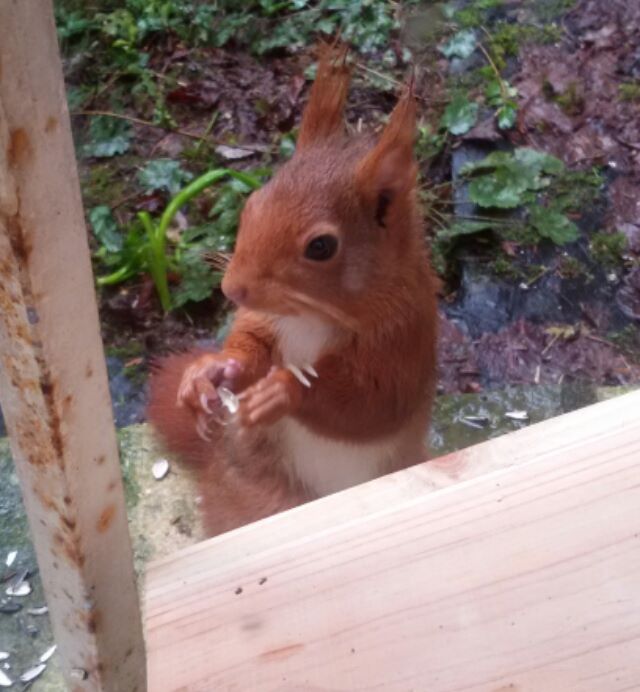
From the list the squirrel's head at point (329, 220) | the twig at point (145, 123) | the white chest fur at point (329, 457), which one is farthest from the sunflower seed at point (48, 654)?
the twig at point (145, 123)

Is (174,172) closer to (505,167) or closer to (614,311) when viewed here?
(505,167)

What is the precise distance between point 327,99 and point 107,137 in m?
1.45

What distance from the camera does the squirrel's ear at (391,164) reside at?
130 centimetres

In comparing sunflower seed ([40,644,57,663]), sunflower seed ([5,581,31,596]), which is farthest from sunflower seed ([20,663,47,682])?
sunflower seed ([5,581,31,596])

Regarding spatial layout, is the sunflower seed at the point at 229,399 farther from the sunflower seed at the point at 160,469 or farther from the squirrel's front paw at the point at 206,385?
the sunflower seed at the point at 160,469

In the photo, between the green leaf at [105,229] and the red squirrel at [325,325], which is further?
the green leaf at [105,229]

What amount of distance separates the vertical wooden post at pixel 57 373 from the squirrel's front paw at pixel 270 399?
30cm

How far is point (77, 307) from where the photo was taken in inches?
32.8

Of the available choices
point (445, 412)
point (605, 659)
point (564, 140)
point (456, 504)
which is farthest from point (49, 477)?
point (564, 140)

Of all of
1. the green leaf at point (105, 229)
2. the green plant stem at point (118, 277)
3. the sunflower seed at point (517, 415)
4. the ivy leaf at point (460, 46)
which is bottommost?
the green plant stem at point (118, 277)

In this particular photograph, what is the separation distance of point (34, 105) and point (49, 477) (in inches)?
14.1

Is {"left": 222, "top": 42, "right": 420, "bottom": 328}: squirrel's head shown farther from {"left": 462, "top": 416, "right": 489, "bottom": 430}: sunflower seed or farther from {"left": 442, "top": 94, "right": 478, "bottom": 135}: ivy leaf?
{"left": 442, "top": 94, "right": 478, "bottom": 135}: ivy leaf

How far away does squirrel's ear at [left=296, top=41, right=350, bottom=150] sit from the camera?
1373 mm

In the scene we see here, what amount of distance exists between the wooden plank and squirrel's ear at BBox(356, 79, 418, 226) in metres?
0.51
